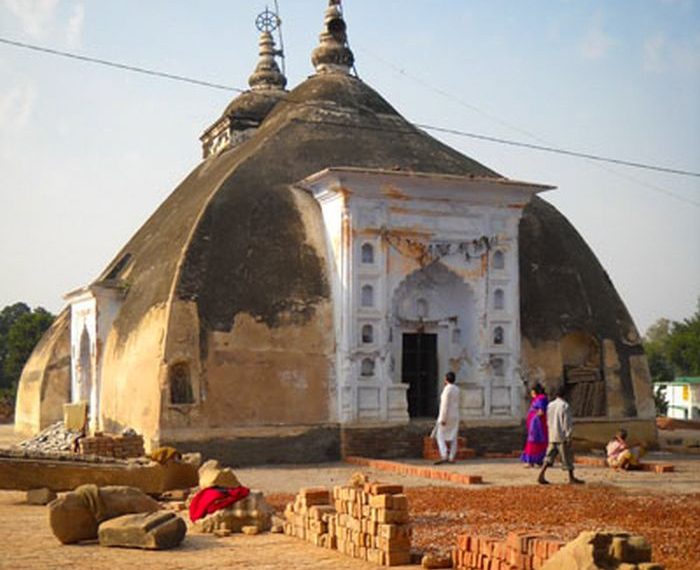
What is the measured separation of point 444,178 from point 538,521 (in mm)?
9506

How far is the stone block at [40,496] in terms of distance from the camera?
1254 centimetres

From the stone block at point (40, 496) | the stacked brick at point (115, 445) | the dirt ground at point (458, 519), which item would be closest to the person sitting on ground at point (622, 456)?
the dirt ground at point (458, 519)

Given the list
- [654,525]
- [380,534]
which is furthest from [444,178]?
[380,534]

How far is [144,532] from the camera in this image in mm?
9195

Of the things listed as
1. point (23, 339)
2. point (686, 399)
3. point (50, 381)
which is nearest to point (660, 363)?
point (686, 399)

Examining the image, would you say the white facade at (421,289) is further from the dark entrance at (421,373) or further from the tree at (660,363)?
the tree at (660,363)

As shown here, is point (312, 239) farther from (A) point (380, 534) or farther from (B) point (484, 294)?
(A) point (380, 534)

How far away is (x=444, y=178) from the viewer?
1888 centimetres

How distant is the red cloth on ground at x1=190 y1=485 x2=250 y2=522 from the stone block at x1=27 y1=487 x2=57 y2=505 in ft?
8.50

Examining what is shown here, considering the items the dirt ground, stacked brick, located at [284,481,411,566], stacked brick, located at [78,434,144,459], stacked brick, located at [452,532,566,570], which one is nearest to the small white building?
the dirt ground

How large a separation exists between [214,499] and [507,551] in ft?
12.7

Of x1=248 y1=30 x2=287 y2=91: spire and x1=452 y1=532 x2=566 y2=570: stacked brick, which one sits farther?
x1=248 y1=30 x2=287 y2=91: spire

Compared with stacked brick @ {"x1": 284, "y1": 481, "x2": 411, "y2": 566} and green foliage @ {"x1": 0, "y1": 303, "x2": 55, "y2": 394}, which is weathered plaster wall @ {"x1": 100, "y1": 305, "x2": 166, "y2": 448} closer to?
stacked brick @ {"x1": 284, "y1": 481, "x2": 411, "y2": 566}

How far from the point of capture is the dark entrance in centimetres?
1980
